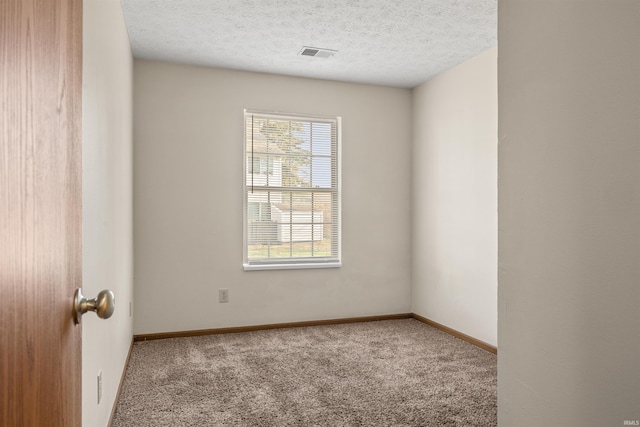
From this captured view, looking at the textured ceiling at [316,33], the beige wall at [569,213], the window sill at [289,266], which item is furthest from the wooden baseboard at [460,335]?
the beige wall at [569,213]

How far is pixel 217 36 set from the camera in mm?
3443

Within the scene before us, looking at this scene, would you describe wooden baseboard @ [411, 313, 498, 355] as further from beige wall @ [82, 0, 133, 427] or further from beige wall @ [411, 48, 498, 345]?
beige wall @ [82, 0, 133, 427]

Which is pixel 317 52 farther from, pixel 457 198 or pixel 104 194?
pixel 104 194

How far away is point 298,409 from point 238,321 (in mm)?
1846

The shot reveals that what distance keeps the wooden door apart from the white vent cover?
118 inches

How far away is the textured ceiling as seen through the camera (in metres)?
2.95

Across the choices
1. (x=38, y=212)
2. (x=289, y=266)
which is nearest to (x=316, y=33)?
(x=289, y=266)

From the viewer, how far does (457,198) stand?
4.12m

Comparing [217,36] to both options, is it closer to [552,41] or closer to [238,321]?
[238,321]

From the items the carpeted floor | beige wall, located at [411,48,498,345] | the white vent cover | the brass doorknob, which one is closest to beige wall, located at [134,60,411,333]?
beige wall, located at [411,48,498,345]

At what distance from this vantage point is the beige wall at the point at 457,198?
12.1ft

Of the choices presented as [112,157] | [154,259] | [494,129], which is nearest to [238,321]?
[154,259]

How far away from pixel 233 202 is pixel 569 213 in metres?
3.55

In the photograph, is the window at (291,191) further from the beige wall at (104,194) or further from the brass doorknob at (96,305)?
the brass doorknob at (96,305)
